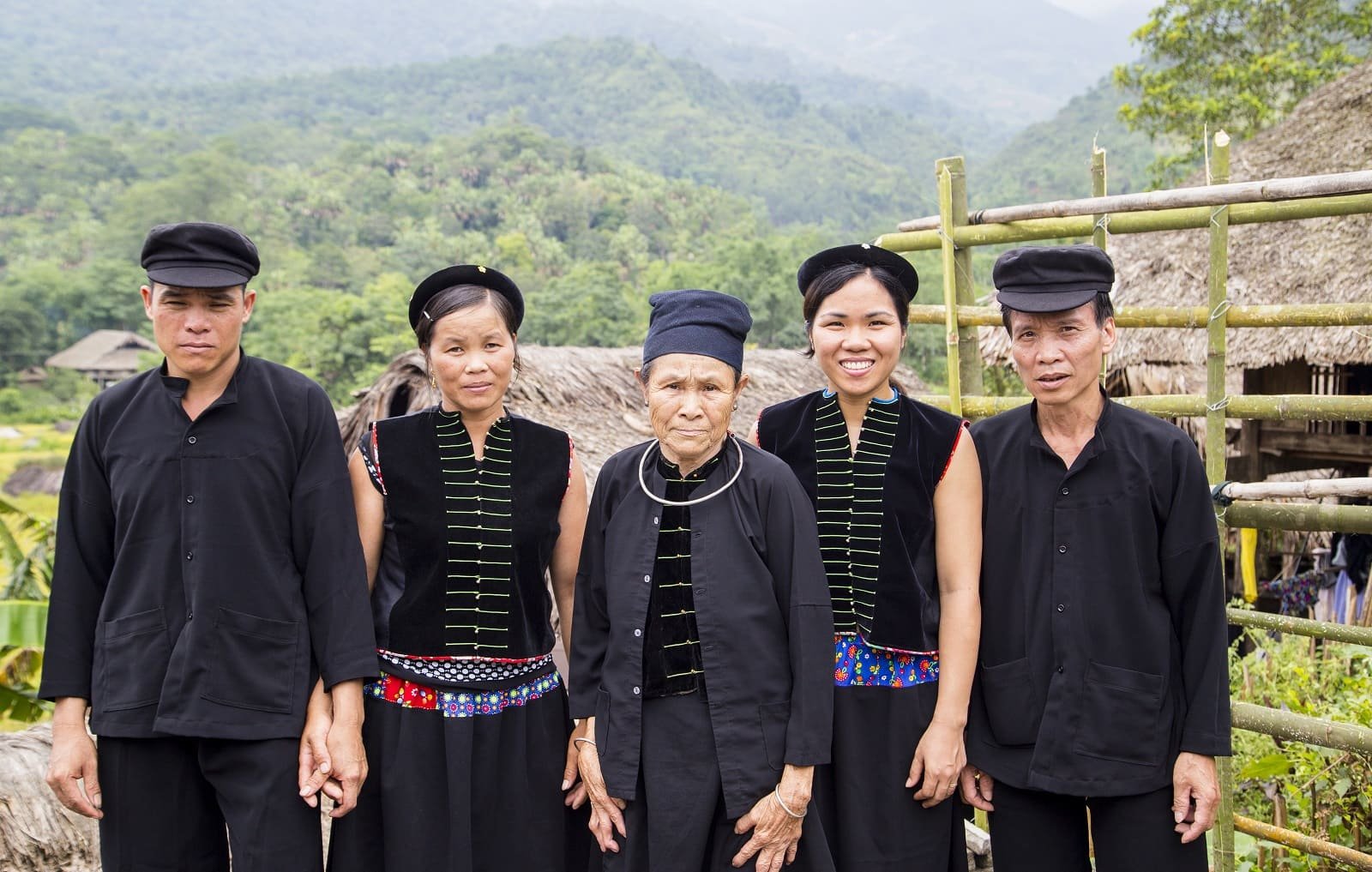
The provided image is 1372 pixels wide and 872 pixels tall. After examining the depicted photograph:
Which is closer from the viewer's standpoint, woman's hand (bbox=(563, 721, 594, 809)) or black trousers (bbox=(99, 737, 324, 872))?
black trousers (bbox=(99, 737, 324, 872))

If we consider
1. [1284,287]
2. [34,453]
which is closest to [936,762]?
[1284,287]

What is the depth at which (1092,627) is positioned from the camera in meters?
2.17

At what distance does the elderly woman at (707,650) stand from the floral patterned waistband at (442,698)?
0.18 meters

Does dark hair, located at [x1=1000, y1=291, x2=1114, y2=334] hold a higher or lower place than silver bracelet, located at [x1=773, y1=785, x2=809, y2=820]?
higher

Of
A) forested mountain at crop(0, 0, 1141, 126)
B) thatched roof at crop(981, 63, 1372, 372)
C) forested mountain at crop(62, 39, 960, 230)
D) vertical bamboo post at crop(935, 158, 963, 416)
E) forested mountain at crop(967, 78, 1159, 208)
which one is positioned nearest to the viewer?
vertical bamboo post at crop(935, 158, 963, 416)

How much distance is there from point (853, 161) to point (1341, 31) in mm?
64859

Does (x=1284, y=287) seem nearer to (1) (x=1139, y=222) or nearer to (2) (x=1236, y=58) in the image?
(1) (x=1139, y=222)

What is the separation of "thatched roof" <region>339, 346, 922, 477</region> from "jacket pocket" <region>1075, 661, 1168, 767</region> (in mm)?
3315

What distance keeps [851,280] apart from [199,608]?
56.2 inches

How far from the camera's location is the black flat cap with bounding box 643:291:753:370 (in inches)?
83.2

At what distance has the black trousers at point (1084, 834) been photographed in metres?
2.12

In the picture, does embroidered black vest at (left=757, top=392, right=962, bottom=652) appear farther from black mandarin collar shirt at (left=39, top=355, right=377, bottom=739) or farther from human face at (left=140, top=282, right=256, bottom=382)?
human face at (left=140, top=282, right=256, bottom=382)

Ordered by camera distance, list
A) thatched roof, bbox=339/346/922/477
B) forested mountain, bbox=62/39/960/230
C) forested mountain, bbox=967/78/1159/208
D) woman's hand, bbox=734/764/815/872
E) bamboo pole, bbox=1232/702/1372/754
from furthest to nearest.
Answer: forested mountain, bbox=62/39/960/230
forested mountain, bbox=967/78/1159/208
thatched roof, bbox=339/346/922/477
bamboo pole, bbox=1232/702/1372/754
woman's hand, bbox=734/764/815/872

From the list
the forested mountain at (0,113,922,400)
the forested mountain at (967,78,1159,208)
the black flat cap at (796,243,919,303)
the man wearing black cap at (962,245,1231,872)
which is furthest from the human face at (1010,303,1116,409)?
the forested mountain at (967,78,1159,208)
